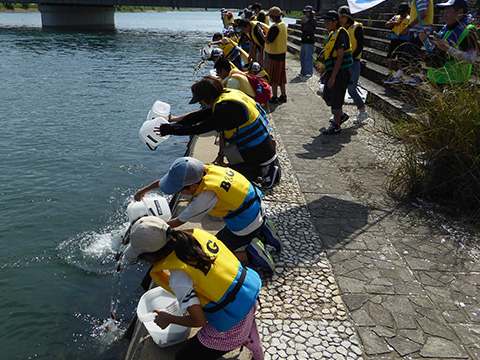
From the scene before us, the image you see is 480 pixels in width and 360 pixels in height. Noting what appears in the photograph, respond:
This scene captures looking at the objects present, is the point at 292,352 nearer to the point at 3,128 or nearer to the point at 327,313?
the point at 327,313

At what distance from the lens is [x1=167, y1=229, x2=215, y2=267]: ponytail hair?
2602 millimetres

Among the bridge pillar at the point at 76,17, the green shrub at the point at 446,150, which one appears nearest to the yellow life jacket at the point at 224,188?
the green shrub at the point at 446,150

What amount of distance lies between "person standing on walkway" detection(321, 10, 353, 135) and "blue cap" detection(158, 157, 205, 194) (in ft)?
15.4

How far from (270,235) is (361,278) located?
953mm

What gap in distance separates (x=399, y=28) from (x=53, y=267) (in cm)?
894

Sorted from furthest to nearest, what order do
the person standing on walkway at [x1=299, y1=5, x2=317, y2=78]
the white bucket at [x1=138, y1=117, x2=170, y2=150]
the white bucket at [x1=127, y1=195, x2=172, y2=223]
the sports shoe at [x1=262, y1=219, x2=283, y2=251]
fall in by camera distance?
1. the person standing on walkway at [x1=299, y1=5, x2=317, y2=78]
2. the white bucket at [x1=138, y1=117, x2=170, y2=150]
3. the sports shoe at [x1=262, y1=219, x2=283, y2=251]
4. the white bucket at [x1=127, y1=195, x2=172, y2=223]

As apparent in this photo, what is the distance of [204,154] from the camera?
6844mm

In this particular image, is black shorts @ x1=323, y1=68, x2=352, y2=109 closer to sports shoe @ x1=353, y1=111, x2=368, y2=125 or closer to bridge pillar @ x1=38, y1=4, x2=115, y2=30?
sports shoe @ x1=353, y1=111, x2=368, y2=125

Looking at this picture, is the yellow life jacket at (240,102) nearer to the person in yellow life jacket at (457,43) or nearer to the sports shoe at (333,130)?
the person in yellow life jacket at (457,43)

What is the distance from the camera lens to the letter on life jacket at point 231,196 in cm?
328

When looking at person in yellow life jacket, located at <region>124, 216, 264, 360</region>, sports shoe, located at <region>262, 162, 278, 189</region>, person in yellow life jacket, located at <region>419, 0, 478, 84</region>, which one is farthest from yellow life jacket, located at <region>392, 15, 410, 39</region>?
person in yellow life jacket, located at <region>124, 216, 264, 360</region>

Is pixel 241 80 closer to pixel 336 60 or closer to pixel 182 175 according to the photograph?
pixel 336 60

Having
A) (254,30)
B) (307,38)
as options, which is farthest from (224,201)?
(307,38)

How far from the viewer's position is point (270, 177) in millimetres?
5582
